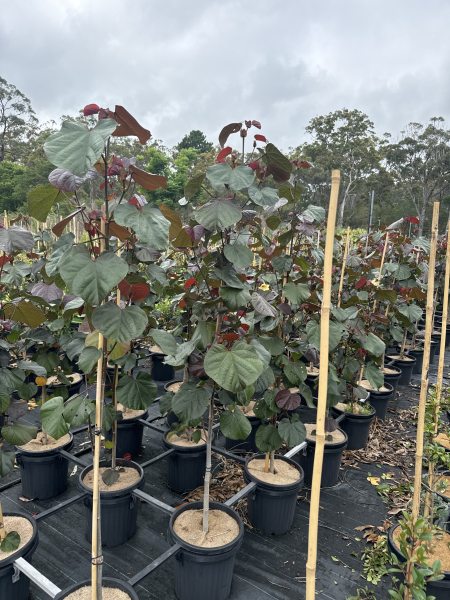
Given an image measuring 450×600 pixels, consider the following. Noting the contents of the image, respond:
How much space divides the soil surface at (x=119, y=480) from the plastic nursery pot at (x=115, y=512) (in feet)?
0.10

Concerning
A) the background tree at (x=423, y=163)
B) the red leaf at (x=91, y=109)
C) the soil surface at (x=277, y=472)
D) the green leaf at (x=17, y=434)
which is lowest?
the soil surface at (x=277, y=472)

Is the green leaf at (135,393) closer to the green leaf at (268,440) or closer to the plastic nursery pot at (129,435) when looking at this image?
the green leaf at (268,440)

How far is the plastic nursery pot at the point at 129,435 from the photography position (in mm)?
2814

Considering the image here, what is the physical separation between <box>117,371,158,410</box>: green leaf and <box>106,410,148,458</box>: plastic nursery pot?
1012 millimetres

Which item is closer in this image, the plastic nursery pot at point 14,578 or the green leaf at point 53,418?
the green leaf at point 53,418

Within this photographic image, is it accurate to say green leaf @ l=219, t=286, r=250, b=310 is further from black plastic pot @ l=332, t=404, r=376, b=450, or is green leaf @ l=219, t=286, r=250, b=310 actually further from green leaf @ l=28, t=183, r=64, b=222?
black plastic pot @ l=332, t=404, r=376, b=450

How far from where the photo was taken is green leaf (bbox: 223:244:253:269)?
55.9 inches

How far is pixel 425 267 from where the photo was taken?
4184mm

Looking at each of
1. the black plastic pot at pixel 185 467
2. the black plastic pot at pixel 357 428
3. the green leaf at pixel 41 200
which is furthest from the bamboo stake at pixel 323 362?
the black plastic pot at pixel 357 428

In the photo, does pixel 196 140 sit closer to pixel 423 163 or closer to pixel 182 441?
pixel 423 163

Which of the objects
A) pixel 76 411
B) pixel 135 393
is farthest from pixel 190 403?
pixel 76 411

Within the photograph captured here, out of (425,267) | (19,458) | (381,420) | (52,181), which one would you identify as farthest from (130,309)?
(425,267)

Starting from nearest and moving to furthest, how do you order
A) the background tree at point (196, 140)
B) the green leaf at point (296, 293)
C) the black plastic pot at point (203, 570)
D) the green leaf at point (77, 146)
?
the green leaf at point (77, 146), the black plastic pot at point (203, 570), the green leaf at point (296, 293), the background tree at point (196, 140)

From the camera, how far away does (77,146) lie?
0.92 metres
